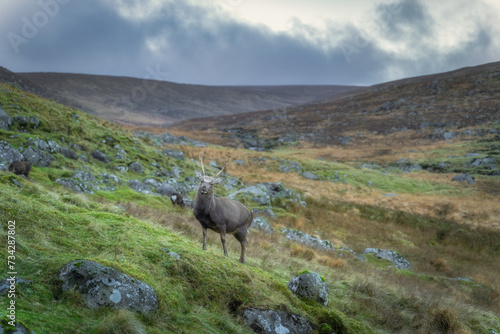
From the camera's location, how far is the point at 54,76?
17488cm

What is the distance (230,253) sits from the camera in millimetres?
9711

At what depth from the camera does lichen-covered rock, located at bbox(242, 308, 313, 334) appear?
506 cm

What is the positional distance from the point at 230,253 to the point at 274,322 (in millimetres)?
4614

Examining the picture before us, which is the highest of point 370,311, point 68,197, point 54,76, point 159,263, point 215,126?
point 54,76

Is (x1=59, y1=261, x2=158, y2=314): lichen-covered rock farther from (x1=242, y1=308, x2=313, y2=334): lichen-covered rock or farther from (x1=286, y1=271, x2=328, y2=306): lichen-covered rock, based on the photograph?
(x1=286, y1=271, x2=328, y2=306): lichen-covered rock

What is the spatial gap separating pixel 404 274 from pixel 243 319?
11619 mm

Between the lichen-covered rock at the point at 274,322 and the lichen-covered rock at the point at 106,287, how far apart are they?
165 cm

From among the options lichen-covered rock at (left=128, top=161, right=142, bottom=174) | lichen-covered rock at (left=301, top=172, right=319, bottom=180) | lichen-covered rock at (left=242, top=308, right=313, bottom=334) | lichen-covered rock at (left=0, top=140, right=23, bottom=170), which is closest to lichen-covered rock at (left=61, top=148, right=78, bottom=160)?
lichen-covered rock at (left=0, top=140, right=23, bottom=170)

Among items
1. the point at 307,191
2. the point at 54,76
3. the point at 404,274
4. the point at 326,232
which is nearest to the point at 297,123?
the point at 307,191

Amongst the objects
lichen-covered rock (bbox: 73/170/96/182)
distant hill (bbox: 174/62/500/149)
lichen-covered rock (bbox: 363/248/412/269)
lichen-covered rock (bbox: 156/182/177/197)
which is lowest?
lichen-covered rock (bbox: 363/248/412/269)

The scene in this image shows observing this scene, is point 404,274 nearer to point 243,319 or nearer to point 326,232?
point 326,232

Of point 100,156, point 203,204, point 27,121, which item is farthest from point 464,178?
point 27,121

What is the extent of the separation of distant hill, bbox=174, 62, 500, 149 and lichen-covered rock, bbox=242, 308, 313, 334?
2612 inches

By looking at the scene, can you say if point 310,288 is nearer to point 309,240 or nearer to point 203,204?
point 203,204
